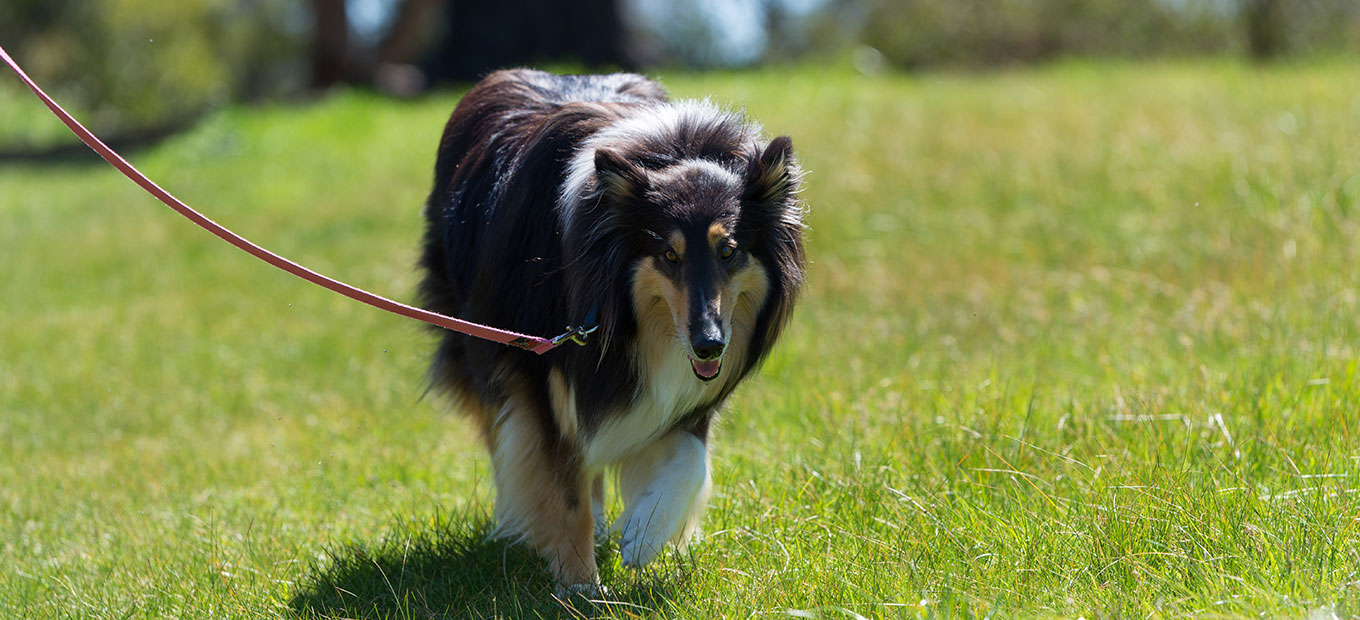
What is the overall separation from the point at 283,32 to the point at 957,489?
40447 millimetres

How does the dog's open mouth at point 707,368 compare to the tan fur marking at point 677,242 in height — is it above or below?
below

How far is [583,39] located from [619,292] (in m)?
14.5

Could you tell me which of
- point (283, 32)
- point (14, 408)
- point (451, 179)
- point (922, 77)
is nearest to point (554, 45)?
point (922, 77)

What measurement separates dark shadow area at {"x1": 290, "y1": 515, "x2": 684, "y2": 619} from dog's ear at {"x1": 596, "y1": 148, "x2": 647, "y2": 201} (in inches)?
49.7

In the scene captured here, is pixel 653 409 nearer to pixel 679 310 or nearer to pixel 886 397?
pixel 679 310

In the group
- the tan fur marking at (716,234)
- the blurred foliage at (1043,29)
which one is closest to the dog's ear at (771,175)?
the tan fur marking at (716,234)

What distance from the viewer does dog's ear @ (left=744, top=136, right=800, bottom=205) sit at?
3.95 meters

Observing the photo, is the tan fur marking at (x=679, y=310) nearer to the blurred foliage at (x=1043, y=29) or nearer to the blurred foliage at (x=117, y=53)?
the blurred foliage at (x=1043, y=29)

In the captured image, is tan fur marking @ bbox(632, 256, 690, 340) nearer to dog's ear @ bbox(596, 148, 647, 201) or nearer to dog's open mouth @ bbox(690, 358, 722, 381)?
dog's open mouth @ bbox(690, 358, 722, 381)

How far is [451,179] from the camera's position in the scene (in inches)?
206

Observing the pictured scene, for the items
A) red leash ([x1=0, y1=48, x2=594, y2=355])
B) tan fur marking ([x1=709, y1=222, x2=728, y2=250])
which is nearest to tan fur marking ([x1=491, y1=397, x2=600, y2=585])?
red leash ([x1=0, y1=48, x2=594, y2=355])

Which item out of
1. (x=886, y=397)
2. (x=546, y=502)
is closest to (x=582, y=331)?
(x=546, y=502)

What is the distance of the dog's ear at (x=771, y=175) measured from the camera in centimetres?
395

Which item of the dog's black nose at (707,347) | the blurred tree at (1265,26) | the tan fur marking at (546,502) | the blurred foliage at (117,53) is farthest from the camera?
the blurred foliage at (117,53)
